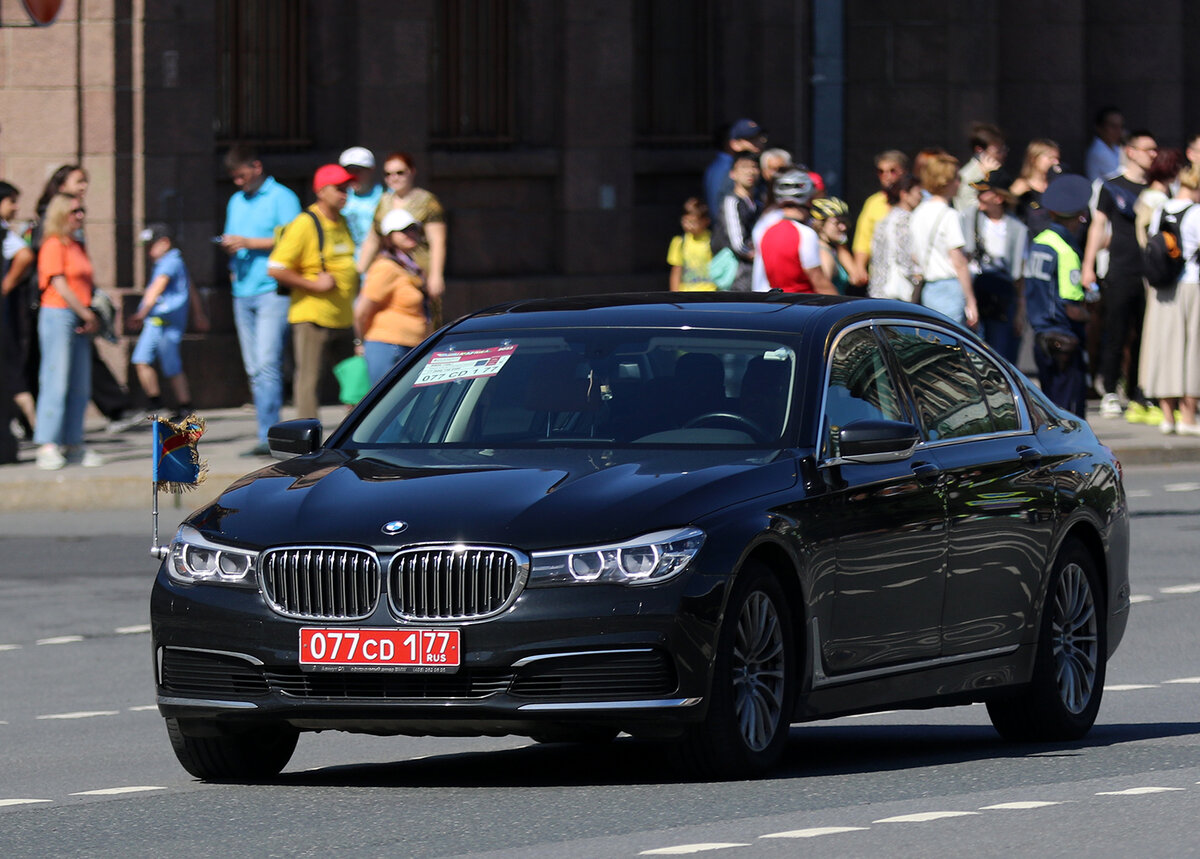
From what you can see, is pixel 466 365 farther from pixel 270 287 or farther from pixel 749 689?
pixel 270 287

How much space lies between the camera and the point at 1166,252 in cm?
2081

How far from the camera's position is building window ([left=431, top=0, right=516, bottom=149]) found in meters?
25.5

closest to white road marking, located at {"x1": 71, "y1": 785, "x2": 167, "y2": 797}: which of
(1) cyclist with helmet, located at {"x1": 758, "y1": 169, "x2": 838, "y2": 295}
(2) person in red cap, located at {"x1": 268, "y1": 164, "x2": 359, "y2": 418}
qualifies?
(1) cyclist with helmet, located at {"x1": 758, "y1": 169, "x2": 838, "y2": 295}

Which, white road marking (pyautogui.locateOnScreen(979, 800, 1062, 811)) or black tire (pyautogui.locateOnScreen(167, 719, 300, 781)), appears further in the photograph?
black tire (pyautogui.locateOnScreen(167, 719, 300, 781))

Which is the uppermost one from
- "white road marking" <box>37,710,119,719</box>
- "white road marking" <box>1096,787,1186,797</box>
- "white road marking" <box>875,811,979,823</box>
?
"white road marking" <box>875,811,979,823</box>

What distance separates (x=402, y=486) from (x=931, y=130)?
73.2 ft

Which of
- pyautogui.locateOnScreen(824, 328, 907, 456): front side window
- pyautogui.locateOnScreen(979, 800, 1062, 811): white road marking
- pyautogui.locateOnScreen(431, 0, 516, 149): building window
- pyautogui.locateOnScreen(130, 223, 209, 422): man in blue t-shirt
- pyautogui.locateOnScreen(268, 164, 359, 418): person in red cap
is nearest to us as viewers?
pyautogui.locateOnScreen(979, 800, 1062, 811): white road marking

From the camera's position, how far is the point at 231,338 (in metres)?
23.0

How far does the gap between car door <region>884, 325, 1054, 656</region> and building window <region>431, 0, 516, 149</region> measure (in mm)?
16039

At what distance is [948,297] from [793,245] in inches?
113

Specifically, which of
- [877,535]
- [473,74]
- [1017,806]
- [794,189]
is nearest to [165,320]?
[473,74]

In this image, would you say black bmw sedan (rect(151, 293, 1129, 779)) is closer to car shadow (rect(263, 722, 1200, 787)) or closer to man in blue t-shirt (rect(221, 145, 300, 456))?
car shadow (rect(263, 722, 1200, 787))

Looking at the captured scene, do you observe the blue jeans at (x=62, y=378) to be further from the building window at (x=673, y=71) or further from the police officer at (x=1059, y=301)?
the building window at (x=673, y=71)

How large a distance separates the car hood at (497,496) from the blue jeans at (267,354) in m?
10.8
